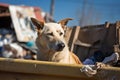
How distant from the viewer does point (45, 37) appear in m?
6.99

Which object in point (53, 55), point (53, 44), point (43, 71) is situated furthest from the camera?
point (53, 44)

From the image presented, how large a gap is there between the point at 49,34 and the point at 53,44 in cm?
35

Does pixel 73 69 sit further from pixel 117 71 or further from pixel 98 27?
pixel 98 27

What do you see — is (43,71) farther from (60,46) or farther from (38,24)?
(38,24)

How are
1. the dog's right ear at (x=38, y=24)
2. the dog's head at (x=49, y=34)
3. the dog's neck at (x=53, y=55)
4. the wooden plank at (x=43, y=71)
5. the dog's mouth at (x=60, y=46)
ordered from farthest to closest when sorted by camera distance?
the dog's right ear at (x=38, y=24) → the dog's head at (x=49, y=34) → the dog's mouth at (x=60, y=46) → the dog's neck at (x=53, y=55) → the wooden plank at (x=43, y=71)

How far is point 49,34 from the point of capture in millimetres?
7062

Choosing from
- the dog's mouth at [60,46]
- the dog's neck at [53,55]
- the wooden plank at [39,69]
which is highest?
the wooden plank at [39,69]

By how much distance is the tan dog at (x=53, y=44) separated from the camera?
6.36 meters

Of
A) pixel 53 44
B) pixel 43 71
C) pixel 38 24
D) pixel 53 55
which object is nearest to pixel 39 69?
pixel 43 71

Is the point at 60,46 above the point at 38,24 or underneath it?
underneath

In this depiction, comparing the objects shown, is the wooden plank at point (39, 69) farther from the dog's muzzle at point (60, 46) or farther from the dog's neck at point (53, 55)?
the dog's muzzle at point (60, 46)

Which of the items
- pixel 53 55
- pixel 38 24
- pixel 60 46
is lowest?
pixel 53 55

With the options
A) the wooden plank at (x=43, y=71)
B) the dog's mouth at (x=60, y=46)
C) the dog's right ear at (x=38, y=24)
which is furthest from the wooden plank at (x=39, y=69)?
the dog's right ear at (x=38, y=24)

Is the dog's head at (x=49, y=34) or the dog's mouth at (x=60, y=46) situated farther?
the dog's head at (x=49, y=34)
